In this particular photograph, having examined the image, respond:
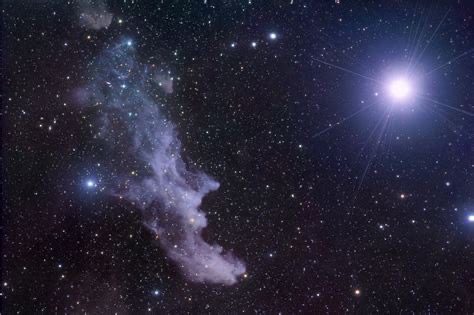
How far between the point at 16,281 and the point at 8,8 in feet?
13.6

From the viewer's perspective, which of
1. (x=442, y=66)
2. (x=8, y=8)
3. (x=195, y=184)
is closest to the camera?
(x=8, y=8)

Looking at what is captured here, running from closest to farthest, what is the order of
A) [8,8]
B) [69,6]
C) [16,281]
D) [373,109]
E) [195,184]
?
[8,8]
[69,6]
[373,109]
[16,281]
[195,184]

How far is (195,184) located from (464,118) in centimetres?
420

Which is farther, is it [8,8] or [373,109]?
[373,109]

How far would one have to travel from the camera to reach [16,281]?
17.2 feet

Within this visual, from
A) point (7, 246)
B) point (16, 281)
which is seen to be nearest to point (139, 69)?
point (7, 246)

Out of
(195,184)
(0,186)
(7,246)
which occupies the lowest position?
(7,246)

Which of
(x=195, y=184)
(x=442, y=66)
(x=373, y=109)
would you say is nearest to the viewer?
(x=442, y=66)

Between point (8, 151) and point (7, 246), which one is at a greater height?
point (8, 151)

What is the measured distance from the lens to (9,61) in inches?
160

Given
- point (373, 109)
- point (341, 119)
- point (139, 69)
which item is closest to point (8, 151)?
point (139, 69)

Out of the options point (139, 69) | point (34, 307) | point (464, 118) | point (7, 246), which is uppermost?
point (139, 69)

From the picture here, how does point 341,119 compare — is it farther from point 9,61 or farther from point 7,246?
point 7,246

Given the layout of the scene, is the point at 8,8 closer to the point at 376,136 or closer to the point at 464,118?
the point at 376,136
